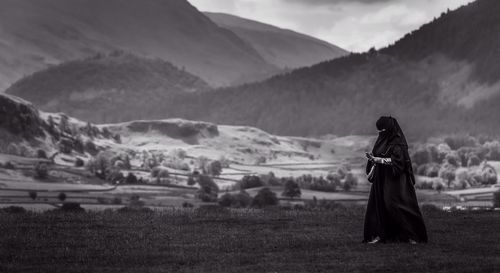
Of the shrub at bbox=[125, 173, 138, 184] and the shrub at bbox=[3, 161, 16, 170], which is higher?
the shrub at bbox=[3, 161, 16, 170]

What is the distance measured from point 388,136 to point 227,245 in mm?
6101

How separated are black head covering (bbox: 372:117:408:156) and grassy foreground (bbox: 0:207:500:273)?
2.83 metres

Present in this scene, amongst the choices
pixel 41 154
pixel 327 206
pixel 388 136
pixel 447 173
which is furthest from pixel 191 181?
pixel 388 136

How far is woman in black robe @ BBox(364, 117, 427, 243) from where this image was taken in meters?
27.2

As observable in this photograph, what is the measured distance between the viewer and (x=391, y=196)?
27.5 meters

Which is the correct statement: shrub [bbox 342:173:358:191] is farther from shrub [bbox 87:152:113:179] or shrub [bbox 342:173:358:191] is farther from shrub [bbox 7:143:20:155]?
shrub [bbox 7:143:20:155]

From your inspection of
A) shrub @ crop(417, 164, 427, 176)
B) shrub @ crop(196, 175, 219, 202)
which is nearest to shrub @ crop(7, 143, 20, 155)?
shrub @ crop(196, 175, 219, 202)

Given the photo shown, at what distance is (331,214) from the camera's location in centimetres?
3934

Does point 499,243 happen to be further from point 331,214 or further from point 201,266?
point 331,214

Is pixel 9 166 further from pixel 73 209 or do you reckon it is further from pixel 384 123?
pixel 384 123

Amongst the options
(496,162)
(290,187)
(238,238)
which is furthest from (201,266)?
(496,162)

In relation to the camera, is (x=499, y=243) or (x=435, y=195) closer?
(x=499, y=243)

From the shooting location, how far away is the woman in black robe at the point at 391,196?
2717 cm

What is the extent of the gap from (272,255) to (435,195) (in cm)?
10757
